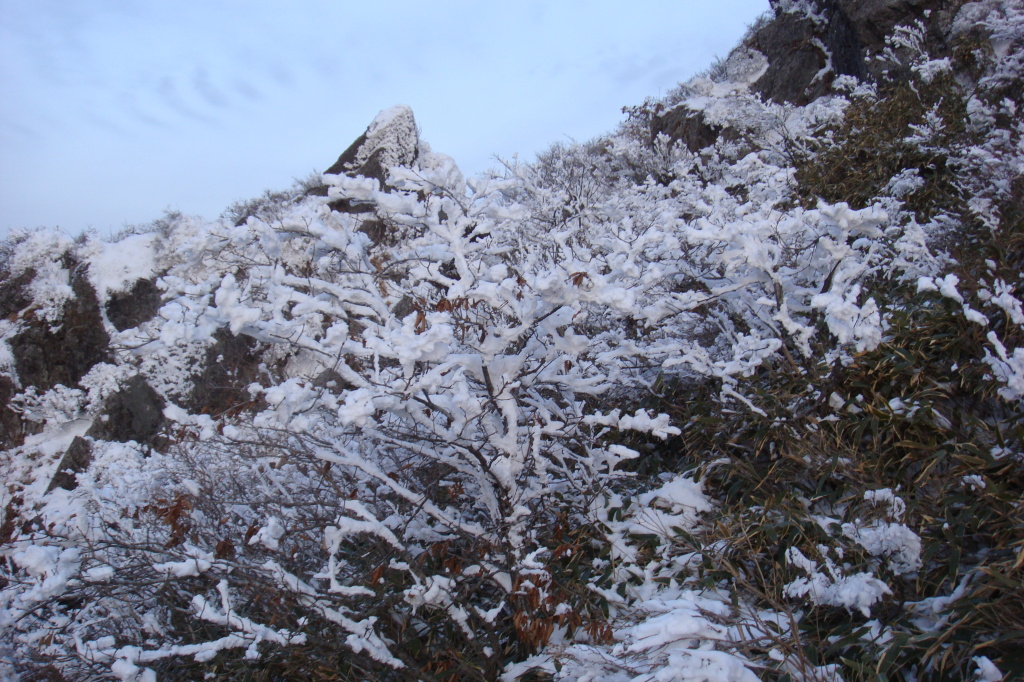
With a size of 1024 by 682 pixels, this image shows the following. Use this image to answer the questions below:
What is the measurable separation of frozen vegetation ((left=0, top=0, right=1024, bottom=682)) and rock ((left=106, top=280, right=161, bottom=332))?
839 cm

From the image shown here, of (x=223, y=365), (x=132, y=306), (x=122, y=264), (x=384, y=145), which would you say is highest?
(x=384, y=145)

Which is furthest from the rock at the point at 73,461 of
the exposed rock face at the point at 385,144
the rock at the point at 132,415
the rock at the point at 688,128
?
the rock at the point at 688,128

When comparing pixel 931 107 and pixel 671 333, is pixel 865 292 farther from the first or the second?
pixel 931 107

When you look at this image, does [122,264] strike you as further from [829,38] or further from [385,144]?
[829,38]

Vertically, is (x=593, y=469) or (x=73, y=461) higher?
(x=73, y=461)

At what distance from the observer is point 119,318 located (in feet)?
38.3

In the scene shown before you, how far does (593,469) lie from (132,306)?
40.7ft

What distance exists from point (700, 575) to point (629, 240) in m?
→ 1.77

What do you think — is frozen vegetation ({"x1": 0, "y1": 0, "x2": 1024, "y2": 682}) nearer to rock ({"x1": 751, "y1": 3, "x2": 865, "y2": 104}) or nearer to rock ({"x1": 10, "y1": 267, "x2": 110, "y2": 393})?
rock ({"x1": 751, "y1": 3, "x2": 865, "y2": 104})

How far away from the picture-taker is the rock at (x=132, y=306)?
1166 cm

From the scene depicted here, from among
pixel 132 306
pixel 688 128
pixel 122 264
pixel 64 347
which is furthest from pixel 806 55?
pixel 64 347

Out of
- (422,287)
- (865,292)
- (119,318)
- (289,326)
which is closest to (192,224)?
(119,318)

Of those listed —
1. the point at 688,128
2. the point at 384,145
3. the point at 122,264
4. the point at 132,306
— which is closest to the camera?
the point at 688,128

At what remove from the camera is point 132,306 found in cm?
1183
